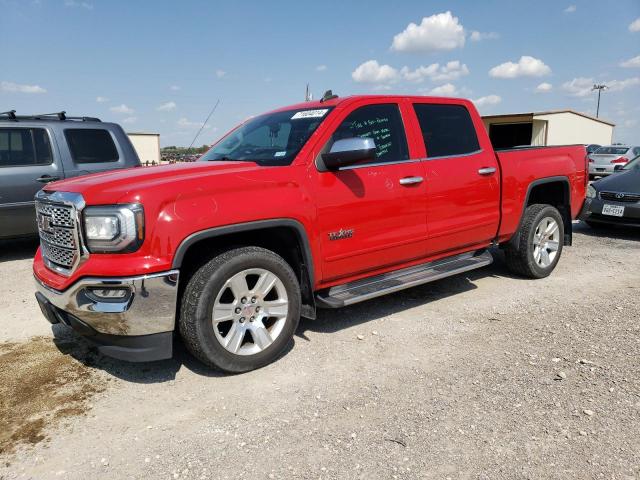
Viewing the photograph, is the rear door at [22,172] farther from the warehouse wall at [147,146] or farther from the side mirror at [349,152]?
the warehouse wall at [147,146]

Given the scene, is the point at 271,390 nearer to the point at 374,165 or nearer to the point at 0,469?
the point at 0,469

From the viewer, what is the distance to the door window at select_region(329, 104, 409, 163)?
3797 millimetres

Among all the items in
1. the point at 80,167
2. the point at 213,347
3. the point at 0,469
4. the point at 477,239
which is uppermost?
the point at 80,167

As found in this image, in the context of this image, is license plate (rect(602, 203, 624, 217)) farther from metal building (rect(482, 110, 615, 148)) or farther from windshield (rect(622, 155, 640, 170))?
metal building (rect(482, 110, 615, 148))

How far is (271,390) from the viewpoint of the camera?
304 cm

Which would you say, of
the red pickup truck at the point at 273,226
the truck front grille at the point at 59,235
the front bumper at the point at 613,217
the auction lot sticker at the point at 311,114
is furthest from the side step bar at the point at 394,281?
the front bumper at the point at 613,217

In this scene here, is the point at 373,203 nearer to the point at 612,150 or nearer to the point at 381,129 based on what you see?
the point at 381,129

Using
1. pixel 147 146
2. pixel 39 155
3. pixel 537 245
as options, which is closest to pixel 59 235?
pixel 39 155

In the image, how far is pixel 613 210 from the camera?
759cm

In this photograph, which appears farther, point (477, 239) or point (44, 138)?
point (44, 138)

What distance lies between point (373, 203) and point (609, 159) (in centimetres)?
2008

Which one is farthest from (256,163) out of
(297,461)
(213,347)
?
(297,461)

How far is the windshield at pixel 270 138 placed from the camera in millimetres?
3615

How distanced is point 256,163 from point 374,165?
3.02 feet
